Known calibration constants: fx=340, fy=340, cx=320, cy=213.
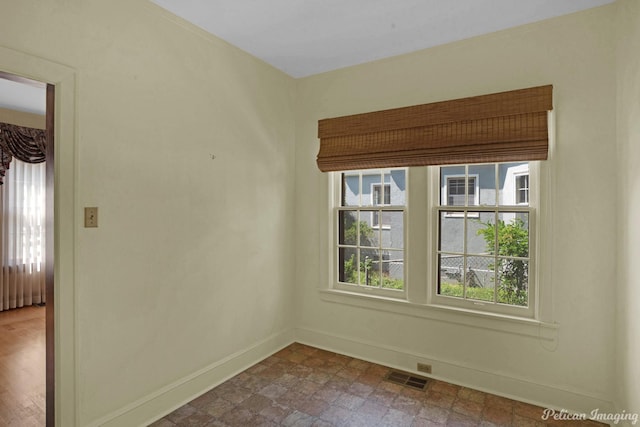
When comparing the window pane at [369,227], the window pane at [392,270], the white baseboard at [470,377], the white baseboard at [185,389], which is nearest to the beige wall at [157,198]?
the white baseboard at [185,389]

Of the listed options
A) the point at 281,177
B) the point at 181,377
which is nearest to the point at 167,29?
the point at 281,177

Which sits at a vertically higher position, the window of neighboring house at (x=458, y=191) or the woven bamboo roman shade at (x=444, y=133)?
the woven bamboo roman shade at (x=444, y=133)

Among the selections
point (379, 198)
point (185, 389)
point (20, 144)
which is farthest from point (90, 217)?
point (20, 144)

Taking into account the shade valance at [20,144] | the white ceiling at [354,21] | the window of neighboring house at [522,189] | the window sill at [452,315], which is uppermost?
the white ceiling at [354,21]

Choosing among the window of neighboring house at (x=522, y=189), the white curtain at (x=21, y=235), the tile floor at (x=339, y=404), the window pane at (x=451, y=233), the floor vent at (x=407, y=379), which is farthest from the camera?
the white curtain at (x=21, y=235)

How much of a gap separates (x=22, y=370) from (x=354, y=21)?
165 inches

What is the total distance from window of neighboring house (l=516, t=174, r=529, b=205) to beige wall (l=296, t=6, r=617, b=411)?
18 centimetres

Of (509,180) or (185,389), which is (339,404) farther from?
(509,180)

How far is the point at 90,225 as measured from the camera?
206 cm

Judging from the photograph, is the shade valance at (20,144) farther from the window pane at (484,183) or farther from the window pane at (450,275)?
the window pane at (484,183)

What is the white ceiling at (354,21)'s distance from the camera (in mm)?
2369

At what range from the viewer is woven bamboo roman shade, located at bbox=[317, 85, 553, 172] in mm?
2535

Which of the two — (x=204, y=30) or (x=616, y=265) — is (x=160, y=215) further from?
(x=616, y=265)

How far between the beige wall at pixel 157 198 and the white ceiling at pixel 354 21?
0.24m
